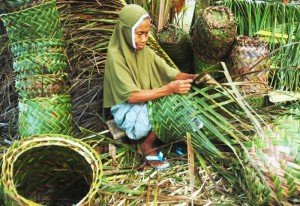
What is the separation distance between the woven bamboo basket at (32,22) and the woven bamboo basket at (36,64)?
124 mm

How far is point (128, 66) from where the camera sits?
2.71 metres

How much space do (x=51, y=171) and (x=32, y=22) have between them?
959mm

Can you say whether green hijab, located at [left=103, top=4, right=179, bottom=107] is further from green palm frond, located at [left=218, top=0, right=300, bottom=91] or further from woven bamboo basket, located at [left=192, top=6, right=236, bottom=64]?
green palm frond, located at [left=218, top=0, right=300, bottom=91]

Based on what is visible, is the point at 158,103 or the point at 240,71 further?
the point at 240,71

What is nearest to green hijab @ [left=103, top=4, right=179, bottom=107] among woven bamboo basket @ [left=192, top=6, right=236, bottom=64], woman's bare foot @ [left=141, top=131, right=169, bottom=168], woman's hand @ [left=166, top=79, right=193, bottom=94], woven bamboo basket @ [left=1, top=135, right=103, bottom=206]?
woman's hand @ [left=166, top=79, right=193, bottom=94]

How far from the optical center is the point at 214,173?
253 cm

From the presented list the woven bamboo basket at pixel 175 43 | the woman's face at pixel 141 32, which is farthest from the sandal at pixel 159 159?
the woven bamboo basket at pixel 175 43

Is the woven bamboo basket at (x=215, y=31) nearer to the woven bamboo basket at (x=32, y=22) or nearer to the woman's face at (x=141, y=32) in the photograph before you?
the woman's face at (x=141, y=32)

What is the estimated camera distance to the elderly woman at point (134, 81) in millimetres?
2545

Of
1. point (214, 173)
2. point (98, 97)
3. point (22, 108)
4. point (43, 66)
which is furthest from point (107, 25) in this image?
point (214, 173)

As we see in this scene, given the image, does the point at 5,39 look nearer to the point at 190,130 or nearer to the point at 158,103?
the point at 158,103

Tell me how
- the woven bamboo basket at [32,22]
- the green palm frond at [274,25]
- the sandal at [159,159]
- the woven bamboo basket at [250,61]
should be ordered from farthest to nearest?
the green palm frond at [274,25] < the woven bamboo basket at [250,61] < the sandal at [159,159] < the woven bamboo basket at [32,22]

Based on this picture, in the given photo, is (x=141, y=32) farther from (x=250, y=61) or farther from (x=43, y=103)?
(x=250, y=61)

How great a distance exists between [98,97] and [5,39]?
0.90m
